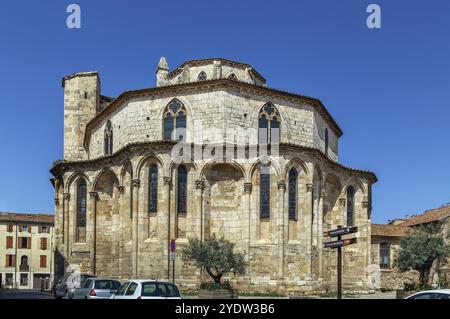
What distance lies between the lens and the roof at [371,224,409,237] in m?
44.8

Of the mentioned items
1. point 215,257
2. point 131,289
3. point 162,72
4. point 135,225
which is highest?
point 162,72

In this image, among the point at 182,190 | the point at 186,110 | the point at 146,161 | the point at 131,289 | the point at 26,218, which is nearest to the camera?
the point at 131,289

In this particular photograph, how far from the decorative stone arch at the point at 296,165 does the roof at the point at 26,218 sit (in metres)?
48.5

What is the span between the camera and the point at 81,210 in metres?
36.0

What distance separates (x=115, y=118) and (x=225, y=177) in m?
8.69

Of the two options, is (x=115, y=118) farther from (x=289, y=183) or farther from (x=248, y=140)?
(x=289, y=183)

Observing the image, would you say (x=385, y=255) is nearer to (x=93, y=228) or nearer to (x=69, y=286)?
(x=93, y=228)

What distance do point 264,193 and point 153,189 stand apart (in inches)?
244

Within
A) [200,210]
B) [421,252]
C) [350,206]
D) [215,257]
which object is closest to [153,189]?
[200,210]

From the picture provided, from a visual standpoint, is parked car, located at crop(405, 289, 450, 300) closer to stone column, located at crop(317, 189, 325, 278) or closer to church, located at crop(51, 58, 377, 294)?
church, located at crop(51, 58, 377, 294)

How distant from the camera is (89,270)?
34.4 meters
